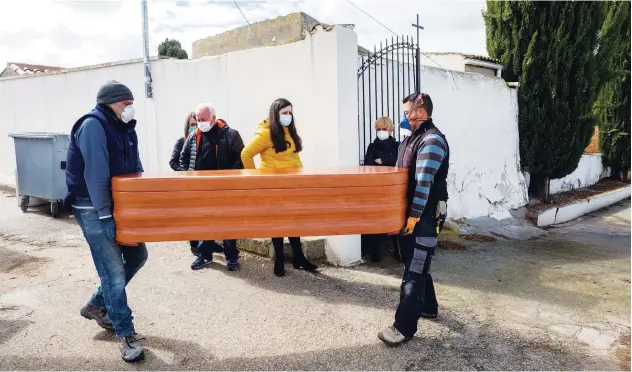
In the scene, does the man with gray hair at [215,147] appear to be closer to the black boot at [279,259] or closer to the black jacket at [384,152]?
the black boot at [279,259]

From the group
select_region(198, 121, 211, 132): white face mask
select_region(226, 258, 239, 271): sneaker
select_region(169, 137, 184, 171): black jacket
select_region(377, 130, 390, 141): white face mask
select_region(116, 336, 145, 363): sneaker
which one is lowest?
select_region(116, 336, 145, 363): sneaker

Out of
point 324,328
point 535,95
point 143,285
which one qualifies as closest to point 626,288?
point 324,328

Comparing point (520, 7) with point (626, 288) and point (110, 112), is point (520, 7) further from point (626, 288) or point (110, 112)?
point (110, 112)

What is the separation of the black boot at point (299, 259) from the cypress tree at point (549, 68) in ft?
21.9

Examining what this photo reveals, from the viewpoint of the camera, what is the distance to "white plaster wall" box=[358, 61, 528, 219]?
280 inches

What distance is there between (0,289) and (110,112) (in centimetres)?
244

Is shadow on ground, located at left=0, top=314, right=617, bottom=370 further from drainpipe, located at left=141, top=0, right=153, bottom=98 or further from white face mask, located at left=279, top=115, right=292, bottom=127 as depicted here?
drainpipe, located at left=141, top=0, right=153, bottom=98

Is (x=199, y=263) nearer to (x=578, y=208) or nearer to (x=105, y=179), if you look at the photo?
(x=105, y=179)

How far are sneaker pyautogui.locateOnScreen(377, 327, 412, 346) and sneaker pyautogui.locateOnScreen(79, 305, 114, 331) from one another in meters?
1.90

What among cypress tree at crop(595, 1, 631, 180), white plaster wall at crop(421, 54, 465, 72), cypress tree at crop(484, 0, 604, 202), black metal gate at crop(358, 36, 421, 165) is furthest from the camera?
cypress tree at crop(595, 1, 631, 180)

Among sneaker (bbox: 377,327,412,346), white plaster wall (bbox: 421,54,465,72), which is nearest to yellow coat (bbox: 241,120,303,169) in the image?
sneaker (bbox: 377,327,412,346)

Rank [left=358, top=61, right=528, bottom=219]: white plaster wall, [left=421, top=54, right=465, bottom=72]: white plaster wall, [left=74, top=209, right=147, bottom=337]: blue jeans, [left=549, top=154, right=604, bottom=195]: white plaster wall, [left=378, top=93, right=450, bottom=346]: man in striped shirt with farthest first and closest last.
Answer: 1. [left=549, top=154, right=604, bottom=195]: white plaster wall
2. [left=421, top=54, right=465, bottom=72]: white plaster wall
3. [left=358, top=61, right=528, bottom=219]: white plaster wall
4. [left=378, top=93, right=450, bottom=346]: man in striped shirt
5. [left=74, top=209, right=147, bottom=337]: blue jeans

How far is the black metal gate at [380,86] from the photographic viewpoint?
5.88 metres

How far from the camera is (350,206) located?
307 centimetres
